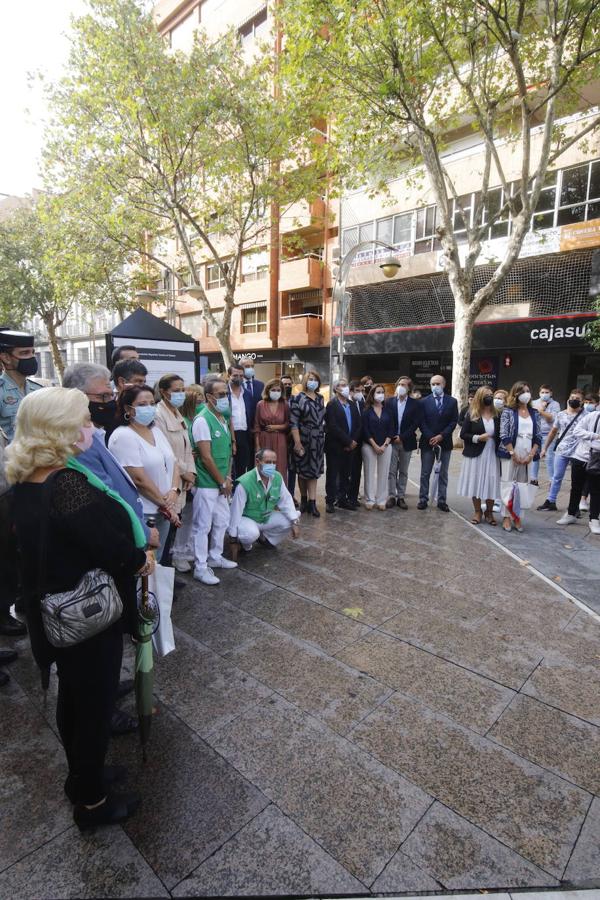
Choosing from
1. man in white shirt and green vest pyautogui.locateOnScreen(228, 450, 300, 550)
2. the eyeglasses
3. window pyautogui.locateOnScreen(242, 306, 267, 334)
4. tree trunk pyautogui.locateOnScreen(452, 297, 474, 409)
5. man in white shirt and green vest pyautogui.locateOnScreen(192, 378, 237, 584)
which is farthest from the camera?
window pyautogui.locateOnScreen(242, 306, 267, 334)

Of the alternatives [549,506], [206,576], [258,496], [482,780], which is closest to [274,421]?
[258,496]

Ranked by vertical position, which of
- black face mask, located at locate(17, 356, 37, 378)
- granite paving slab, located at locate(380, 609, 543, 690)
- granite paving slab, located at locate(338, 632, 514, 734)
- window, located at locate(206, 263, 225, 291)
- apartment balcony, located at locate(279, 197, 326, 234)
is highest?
apartment balcony, located at locate(279, 197, 326, 234)

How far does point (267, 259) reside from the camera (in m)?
24.7

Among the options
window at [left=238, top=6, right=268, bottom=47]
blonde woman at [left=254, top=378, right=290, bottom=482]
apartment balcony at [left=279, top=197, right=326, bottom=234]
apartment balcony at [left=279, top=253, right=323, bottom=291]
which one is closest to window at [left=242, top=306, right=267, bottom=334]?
apartment balcony at [left=279, top=253, right=323, bottom=291]

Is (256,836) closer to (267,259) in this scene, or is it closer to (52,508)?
(52,508)

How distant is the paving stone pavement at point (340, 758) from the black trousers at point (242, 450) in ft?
10.4

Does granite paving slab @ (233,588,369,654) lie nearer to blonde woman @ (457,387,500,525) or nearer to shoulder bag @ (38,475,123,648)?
shoulder bag @ (38,475,123,648)

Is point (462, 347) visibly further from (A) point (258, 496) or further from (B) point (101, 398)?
(B) point (101, 398)

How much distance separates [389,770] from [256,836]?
0.71 meters

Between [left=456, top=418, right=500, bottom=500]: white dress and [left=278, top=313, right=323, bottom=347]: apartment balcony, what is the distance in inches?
680

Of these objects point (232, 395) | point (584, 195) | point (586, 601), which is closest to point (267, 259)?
point (584, 195)

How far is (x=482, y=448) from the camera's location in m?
6.32

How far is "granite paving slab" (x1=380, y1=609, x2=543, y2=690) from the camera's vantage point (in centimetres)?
318

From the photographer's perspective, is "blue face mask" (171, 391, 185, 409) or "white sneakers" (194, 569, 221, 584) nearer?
"blue face mask" (171, 391, 185, 409)
